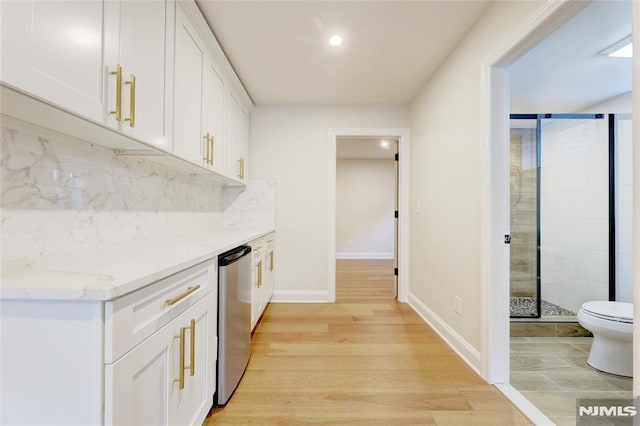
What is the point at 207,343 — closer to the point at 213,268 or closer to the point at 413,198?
the point at 213,268

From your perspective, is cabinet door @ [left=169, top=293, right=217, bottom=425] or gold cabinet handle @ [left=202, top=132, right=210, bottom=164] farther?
gold cabinet handle @ [left=202, top=132, right=210, bottom=164]

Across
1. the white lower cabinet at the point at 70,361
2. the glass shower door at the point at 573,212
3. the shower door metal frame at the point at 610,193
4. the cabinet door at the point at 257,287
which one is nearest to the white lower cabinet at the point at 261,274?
the cabinet door at the point at 257,287

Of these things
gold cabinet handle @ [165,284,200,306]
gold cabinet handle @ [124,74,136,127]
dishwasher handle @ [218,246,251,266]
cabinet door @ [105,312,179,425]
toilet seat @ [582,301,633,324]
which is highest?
gold cabinet handle @ [124,74,136,127]

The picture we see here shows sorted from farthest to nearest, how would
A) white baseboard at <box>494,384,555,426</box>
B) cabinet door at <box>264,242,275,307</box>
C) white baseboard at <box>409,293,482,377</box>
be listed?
cabinet door at <box>264,242,275,307</box>
white baseboard at <box>409,293,482,377</box>
white baseboard at <box>494,384,555,426</box>

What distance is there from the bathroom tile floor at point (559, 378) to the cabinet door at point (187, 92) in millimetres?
2523

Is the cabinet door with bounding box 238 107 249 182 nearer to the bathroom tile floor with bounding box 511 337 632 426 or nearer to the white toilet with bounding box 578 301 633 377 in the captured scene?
the bathroom tile floor with bounding box 511 337 632 426

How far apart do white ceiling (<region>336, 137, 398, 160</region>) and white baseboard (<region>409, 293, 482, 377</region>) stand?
9.41ft

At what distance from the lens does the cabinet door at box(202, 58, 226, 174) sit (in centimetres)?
200

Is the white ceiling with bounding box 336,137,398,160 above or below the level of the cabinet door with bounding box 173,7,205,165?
above

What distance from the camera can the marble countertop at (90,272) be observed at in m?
0.71

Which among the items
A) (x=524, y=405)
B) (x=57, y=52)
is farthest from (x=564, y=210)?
(x=57, y=52)

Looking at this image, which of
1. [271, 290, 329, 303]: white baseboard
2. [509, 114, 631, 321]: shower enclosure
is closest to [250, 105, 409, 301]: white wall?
[271, 290, 329, 303]: white baseboard

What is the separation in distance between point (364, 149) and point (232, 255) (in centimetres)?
455

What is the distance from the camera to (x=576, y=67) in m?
2.34
